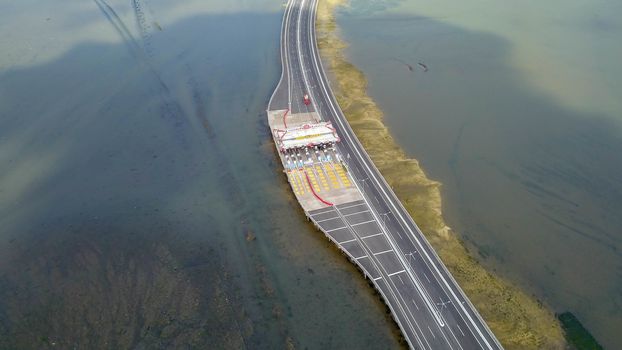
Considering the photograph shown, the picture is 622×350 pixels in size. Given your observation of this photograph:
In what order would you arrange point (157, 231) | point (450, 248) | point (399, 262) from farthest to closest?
1. point (157, 231)
2. point (450, 248)
3. point (399, 262)

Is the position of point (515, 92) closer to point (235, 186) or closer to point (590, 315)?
point (590, 315)

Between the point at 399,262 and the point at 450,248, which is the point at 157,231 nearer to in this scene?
the point at 399,262

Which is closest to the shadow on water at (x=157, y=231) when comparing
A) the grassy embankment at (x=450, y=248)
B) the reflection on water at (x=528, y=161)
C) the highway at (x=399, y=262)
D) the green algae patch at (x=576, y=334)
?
the highway at (x=399, y=262)

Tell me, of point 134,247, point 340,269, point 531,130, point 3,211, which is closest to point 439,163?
point 531,130

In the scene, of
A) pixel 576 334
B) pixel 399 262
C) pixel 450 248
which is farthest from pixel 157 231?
pixel 576 334

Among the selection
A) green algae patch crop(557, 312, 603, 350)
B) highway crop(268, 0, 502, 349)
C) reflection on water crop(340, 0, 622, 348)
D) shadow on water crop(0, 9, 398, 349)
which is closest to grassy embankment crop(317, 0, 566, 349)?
green algae patch crop(557, 312, 603, 350)

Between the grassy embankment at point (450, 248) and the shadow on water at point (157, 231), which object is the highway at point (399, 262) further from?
the grassy embankment at point (450, 248)
